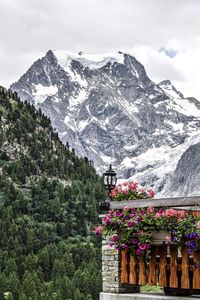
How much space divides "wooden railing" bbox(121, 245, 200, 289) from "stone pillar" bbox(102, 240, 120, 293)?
1.79ft

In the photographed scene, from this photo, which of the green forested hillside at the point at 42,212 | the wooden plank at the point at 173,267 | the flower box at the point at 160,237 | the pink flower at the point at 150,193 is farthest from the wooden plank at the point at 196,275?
the green forested hillside at the point at 42,212

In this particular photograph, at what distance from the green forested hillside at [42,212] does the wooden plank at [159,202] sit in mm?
74965

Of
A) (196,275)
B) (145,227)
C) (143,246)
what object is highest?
(145,227)

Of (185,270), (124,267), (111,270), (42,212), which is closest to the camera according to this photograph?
(185,270)

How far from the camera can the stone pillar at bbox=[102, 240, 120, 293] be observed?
15590mm

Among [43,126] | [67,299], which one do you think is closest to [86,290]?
[67,299]

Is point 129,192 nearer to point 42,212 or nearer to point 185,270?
point 185,270

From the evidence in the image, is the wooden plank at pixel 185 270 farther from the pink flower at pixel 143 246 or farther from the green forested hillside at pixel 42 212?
the green forested hillside at pixel 42 212

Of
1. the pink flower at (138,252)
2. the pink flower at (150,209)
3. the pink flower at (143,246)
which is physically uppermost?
the pink flower at (150,209)

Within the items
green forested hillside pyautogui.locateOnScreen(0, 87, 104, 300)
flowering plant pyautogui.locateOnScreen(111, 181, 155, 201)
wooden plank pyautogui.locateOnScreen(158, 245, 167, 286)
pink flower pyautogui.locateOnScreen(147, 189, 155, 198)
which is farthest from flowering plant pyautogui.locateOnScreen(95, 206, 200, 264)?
green forested hillside pyautogui.locateOnScreen(0, 87, 104, 300)

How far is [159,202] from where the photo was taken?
557 inches

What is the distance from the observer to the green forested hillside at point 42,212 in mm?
101438

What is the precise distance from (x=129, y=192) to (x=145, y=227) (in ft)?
6.12

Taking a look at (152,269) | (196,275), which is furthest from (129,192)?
(196,275)
